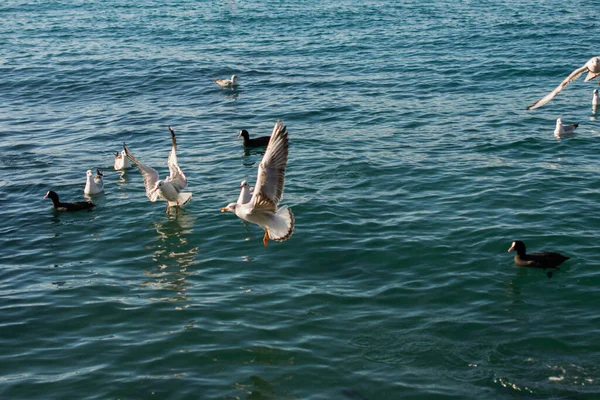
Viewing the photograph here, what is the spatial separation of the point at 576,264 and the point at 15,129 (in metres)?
17.7

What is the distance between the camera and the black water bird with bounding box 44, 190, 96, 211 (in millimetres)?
16484

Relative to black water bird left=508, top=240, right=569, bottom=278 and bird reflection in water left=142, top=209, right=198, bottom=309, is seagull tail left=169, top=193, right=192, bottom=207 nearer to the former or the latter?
bird reflection in water left=142, top=209, right=198, bottom=309

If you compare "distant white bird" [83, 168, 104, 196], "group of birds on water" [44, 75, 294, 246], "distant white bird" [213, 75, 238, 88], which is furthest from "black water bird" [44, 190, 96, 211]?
"distant white bird" [213, 75, 238, 88]

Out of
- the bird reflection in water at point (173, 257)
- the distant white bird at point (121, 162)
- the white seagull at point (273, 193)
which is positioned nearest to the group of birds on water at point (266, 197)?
the white seagull at point (273, 193)

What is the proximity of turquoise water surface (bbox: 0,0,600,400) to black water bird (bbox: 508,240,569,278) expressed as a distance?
0.14 m

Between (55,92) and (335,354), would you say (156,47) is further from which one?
(335,354)

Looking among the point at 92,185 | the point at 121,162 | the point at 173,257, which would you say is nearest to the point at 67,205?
the point at 92,185

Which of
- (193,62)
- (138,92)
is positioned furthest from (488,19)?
(138,92)

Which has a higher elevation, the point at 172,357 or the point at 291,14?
the point at 291,14

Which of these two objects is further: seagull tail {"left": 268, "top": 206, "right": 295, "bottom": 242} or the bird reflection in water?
the bird reflection in water

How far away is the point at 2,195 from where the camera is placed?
17906 mm

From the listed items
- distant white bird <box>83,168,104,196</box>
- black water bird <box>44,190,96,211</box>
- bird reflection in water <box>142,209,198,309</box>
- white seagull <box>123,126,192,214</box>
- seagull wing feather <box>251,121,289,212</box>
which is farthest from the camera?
distant white bird <box>83,168,104,196</box>

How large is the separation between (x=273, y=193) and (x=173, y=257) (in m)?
3.57

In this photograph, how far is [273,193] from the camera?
1133 cm
